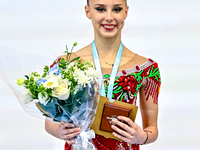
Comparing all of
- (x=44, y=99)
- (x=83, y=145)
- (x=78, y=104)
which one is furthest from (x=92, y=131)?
(x=44, y=99)

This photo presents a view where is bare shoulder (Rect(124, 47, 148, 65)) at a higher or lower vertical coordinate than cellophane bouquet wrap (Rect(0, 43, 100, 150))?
higher

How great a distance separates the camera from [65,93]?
1652 millimetres

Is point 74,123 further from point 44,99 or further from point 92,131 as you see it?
point 44,99

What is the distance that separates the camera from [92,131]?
191cm

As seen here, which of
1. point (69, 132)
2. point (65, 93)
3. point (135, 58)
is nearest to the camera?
point (65, 93)

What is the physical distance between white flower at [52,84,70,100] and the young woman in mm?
324

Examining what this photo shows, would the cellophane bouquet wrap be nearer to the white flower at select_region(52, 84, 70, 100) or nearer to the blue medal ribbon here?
the white flower at select_region(52, 84, 70, 100)

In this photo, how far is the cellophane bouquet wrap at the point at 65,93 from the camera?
168cm

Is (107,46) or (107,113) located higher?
(107,46)

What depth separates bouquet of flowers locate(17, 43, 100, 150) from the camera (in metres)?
1.68

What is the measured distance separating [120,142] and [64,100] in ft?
1.78

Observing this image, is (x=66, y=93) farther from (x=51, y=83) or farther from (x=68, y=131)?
(x=68, y=131)

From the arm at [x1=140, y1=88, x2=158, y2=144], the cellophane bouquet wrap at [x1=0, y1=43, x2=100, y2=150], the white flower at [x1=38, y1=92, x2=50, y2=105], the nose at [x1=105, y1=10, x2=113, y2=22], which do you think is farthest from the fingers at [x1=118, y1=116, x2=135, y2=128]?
the nose at [x1=105, y1=10, x2=113, y2=22]

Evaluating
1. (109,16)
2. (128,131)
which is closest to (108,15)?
(109,16)
